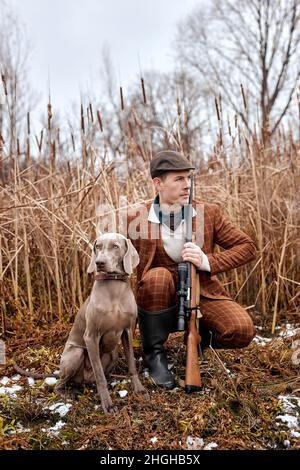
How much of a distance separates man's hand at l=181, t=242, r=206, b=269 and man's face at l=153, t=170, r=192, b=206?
0.33 m

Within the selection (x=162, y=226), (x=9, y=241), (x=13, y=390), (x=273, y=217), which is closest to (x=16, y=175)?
(x=9, y=241)

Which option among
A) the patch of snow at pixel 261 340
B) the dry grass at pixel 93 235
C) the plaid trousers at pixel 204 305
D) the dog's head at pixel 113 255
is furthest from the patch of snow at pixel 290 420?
the patch of snow at pixel 261 340

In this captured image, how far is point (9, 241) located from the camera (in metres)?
4.39

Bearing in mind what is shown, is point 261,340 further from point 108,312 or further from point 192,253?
point 108,312

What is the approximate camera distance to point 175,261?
3.35 meters

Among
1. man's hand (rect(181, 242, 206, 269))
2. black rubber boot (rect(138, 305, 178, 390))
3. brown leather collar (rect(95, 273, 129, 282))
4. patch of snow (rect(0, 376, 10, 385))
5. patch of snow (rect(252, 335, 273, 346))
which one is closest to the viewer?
brown leather collar (rect(95, 273, 129, 282))

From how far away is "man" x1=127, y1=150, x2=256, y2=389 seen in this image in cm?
316

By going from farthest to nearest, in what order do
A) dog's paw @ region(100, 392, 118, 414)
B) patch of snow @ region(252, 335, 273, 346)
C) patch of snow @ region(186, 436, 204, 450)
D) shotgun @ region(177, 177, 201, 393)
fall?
patch of snow @ region(252, 335, 273, 346) < shotgun @ region(177, 177, 201, 393) < dog's paw @ region(100, 392, 118, 414) < patch of snow @ region(186, 436, 204, 450)

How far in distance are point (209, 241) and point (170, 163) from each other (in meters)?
0.60

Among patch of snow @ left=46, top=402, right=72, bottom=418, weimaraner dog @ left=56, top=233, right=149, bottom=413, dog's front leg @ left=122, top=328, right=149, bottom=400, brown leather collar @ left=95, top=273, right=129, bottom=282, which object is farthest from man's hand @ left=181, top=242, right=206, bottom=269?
patch of snow @ left=46, top=402, right=72, bottom=418

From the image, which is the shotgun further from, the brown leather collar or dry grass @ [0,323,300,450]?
the brown leather collar

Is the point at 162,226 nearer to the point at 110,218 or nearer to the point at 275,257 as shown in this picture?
the point at 110,218

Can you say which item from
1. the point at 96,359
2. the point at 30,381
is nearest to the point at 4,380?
the point at 30,381

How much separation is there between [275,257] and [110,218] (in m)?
1.47
